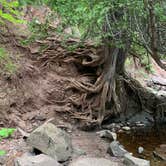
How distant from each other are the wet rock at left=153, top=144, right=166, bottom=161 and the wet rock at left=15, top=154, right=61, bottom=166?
2.83 meters

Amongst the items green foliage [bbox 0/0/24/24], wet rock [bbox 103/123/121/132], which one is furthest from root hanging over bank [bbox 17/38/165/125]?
green foliage [bbox 0/0/24/24]

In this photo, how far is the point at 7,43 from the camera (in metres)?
9.22

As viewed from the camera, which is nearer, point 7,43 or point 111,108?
point 7,43

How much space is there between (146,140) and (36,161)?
454 centimetres

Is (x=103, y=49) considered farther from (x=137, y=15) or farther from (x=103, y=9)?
(x=103, y=9)

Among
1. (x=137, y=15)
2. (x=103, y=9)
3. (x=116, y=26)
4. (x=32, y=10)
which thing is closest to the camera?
(x=103, y=9)

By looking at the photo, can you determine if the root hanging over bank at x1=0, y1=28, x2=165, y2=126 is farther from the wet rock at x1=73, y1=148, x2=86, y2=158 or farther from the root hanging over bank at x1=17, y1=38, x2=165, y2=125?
the wet rock at x1=73, y1=148, x2=86, y2=158

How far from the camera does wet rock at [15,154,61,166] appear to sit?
5.64 meters

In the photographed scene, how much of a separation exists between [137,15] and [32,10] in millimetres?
5400

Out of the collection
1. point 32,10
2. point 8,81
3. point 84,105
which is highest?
point 32,10

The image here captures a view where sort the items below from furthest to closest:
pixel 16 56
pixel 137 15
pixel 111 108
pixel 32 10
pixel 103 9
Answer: pixel 32 10
pixel 111 108
pixel 16 56
pixel 137 15
pixel 103 9

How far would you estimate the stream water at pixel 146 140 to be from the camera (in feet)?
26.1

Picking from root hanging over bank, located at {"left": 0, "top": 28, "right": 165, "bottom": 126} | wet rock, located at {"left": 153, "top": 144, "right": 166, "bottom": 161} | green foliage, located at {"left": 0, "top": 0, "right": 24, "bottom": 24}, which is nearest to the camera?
green foliage, located at {"left": 0, "top": 0, "right": 24, "bottom": 24}

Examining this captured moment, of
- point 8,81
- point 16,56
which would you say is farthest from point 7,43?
point 8,81
